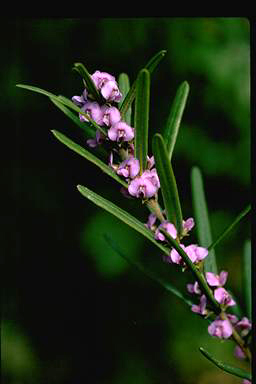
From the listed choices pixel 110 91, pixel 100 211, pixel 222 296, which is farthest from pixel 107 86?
pixel 100 211

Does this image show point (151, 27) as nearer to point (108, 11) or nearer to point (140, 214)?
point (140, 214)

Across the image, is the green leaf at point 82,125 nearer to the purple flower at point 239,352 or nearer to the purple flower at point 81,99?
the purple flower at point 81,99

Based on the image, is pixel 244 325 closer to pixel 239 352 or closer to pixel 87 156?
pixel 239 352

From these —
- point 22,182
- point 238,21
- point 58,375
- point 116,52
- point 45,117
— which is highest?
point 238,21

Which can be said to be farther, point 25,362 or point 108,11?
point 25,362

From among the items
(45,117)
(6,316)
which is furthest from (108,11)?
(6,316)

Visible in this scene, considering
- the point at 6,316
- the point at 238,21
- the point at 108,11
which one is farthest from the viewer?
the point at 6,316

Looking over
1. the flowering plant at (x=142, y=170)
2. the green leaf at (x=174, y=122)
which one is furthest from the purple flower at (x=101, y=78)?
the green leaf at (x=174, y=122)
